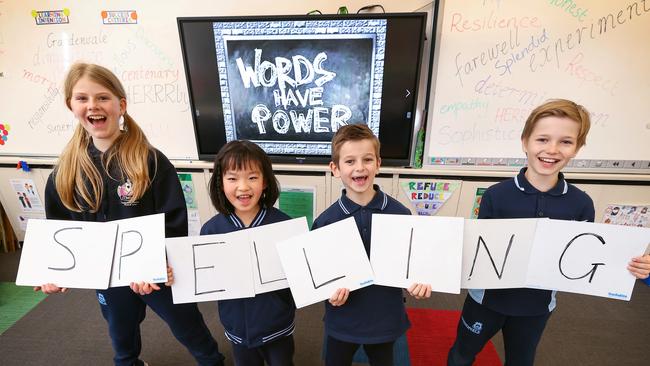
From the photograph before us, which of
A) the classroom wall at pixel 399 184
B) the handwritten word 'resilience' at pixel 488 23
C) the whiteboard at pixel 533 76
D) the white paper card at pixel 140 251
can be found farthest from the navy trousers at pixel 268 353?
the handwritten word 'resilience' at pixel 488 23

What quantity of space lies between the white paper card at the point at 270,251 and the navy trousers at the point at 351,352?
0.35 metres

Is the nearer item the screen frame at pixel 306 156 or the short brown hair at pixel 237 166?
the short brown hair at pixel 237 166

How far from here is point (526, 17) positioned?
71.8 inches

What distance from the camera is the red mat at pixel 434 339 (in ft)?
5.19

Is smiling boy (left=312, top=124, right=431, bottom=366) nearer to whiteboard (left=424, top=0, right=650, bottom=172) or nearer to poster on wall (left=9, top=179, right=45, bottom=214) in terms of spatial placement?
whiteboard (left=424, top=0, right=650, bottom=172)

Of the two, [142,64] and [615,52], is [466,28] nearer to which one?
[615,52]

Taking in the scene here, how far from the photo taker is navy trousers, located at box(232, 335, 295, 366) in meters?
1.12

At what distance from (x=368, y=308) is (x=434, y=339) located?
102cm

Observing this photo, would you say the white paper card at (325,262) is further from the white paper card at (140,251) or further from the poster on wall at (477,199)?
the poster on wall at (477,199)

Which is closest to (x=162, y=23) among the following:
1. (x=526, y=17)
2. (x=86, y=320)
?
(x=86, y=320)

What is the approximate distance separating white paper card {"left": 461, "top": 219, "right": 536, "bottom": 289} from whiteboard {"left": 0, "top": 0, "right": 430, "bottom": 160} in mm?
1715

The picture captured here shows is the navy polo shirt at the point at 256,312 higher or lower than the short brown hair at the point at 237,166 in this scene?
lower

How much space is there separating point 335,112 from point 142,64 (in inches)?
63.0

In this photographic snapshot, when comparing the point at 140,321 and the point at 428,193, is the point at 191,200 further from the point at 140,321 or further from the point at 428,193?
the point at 428,193
